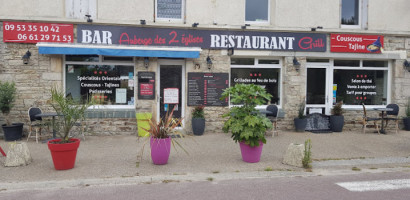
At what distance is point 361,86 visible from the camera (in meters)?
11.8

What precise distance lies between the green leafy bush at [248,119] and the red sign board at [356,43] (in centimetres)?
563

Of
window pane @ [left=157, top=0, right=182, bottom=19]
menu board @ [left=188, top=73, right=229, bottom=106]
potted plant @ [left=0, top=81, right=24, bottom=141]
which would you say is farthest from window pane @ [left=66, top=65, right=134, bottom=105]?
window pane @ [left=157, top=0, right=182, bottom=19]

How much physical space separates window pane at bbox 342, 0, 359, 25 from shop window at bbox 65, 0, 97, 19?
8.56 metres

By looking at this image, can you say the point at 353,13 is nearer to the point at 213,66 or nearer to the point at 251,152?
the point at 213,66

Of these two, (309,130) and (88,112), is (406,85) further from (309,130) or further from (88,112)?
(88,112)

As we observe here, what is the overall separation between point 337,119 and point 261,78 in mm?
2883

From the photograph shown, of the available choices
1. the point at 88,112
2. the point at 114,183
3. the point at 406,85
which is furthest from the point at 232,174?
the point at 406,85

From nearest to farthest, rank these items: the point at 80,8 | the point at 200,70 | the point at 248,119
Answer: the point at 248,119 < the point at 80,8 < the point at 200,70

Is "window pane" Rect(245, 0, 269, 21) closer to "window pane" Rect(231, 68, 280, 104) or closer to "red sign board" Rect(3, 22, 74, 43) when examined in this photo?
"window pane" Rect(231, 68, 280, 104)

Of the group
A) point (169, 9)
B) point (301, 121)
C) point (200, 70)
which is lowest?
point (301, 121)

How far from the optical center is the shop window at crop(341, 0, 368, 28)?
11672mm

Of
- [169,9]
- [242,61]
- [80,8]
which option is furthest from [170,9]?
[242,61]

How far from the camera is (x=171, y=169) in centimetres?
645

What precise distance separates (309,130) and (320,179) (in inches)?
216
